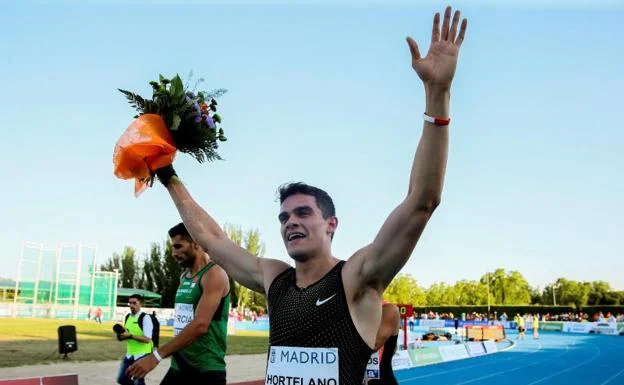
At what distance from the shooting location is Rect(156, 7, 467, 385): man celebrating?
7.75 feet

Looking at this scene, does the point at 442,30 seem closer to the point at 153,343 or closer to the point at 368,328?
the point at 368,328

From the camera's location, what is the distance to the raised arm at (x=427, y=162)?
7.66ft

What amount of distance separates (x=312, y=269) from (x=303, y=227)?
215 mm

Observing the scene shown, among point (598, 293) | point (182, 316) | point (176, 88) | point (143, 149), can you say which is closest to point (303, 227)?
point (143, 149)

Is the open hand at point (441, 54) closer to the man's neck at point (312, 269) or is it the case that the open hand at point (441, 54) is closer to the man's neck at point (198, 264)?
the man's neck at point (312, 269)

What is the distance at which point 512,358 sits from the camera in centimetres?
2338

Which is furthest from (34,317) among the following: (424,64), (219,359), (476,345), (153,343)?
(424,64)

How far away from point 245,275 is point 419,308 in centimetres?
7961

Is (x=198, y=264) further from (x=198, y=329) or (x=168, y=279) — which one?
(x=168, y=279)

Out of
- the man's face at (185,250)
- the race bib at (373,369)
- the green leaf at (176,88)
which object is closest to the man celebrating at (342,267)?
the green leaf at (176,88)

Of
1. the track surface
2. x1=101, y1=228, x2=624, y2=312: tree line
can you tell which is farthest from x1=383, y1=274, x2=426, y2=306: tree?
the track surface

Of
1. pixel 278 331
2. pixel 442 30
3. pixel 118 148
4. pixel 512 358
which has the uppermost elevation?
pixel 442 30

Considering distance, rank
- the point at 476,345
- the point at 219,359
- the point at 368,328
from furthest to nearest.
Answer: the point at 476,345
the point at 219,359
the point at 368,328

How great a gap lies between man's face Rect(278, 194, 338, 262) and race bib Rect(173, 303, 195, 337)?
8.50ft
